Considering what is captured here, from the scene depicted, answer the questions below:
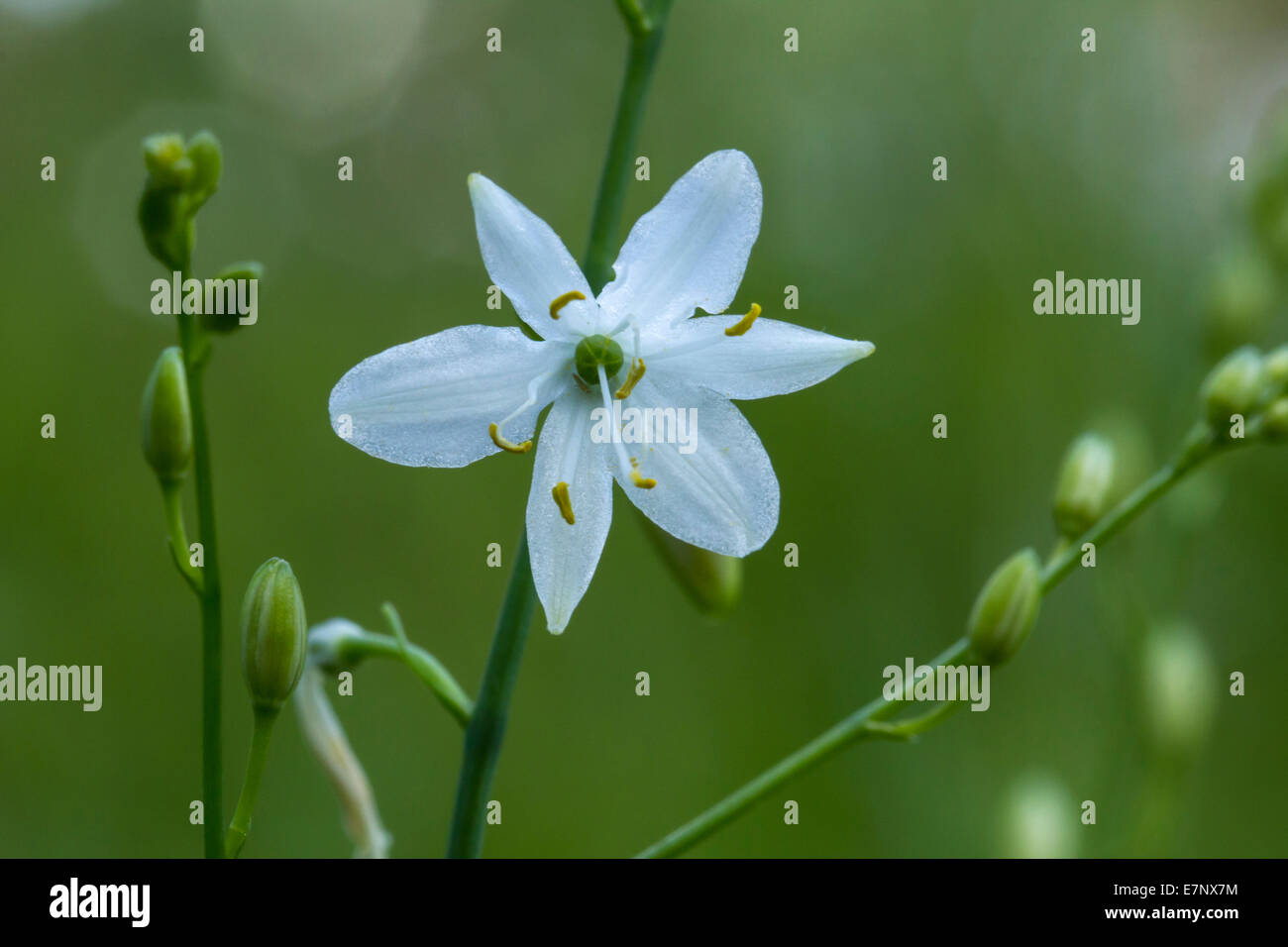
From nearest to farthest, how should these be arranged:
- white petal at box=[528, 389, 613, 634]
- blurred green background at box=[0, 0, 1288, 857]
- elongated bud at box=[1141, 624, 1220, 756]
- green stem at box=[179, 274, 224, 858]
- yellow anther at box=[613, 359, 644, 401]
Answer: green stem at box=[179, 274, 224, 858] < white petal at box=[528, 389, 613, 634] < yellow anther at box=[613, 359, 644, 401] < elongated bud at box=[1141, 624, 1220, 756] < blurred green background at box=[0, 0, 1288, 857]

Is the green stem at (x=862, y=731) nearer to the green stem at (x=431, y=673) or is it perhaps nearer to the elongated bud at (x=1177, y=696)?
the green stem at (x=431, y=673)

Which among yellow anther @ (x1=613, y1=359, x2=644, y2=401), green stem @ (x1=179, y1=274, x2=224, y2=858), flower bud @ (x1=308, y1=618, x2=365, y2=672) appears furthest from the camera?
flower bud @ (x1=308, y1=618, x2=365, y2=672)

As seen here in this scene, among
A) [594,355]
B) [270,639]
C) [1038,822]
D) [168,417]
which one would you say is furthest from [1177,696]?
[168,417]

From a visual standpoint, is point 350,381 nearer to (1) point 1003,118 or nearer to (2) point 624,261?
(2) point 624,261

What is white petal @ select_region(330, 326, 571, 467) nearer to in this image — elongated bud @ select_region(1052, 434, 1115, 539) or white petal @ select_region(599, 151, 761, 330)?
white petal @ select_region(599, 151, 761, 330)

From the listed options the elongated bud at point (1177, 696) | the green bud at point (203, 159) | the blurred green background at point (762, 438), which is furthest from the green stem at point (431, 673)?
the blurred green background at point (762, 438)

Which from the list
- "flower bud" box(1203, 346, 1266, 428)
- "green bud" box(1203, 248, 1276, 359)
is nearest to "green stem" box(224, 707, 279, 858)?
"flower bud" box(1203, 346, 1266, 428)

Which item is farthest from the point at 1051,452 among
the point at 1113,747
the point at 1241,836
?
the point at 1241,836

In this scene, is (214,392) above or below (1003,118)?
below
